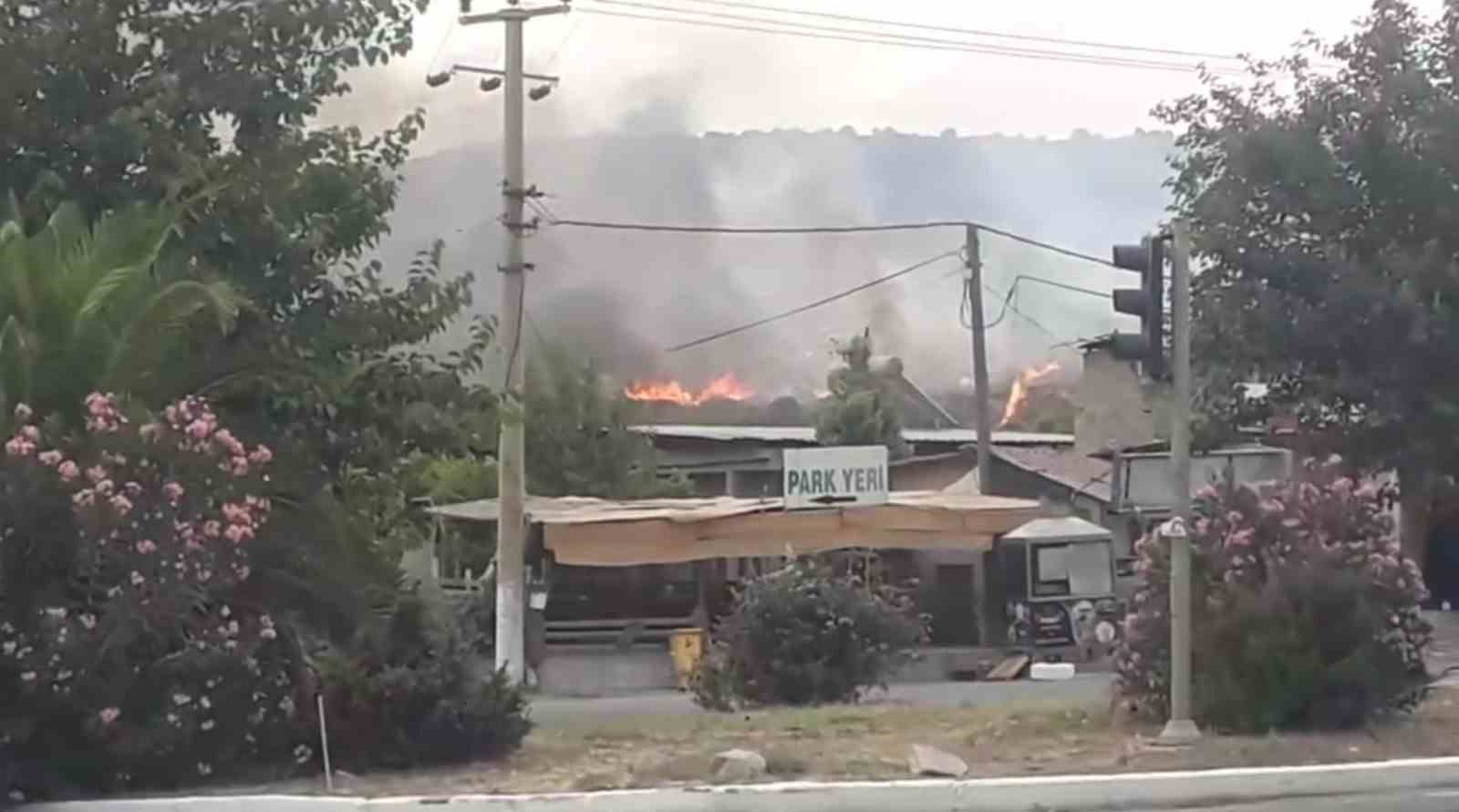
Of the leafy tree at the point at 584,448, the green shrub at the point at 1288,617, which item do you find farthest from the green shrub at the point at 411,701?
the leafy tree at the point at 584,448

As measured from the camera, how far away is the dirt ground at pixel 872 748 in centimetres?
1198

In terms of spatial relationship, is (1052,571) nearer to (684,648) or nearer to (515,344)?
(684,648)

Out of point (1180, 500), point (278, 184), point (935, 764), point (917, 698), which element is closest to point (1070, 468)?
point (917, 698)

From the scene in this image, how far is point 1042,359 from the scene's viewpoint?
287 feet

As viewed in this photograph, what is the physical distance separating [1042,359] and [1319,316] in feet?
203

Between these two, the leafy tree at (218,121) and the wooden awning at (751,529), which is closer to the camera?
the leafy tree at (218,121)

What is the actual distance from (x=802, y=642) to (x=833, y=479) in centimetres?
1188

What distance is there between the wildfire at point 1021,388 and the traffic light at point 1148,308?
6358 cm

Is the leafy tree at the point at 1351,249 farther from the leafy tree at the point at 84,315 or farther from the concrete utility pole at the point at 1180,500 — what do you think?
the leafy tree at the point at 84,315

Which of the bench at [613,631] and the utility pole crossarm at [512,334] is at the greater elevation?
the utility pole crossarm at [512,334]

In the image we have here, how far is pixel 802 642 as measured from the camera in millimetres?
18234

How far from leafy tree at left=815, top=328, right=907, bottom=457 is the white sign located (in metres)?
16.6

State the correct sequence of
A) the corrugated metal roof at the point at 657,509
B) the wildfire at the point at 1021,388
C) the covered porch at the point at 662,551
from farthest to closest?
Result: the wildfire at the point at 1021,388 < the corrugated metal roof at the point at 657,509 < the covered porch at the point at 662,551

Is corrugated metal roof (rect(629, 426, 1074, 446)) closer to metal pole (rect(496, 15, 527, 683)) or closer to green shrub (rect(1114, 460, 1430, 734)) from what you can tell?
metal pole (rect(496, 15, 527, 683))
